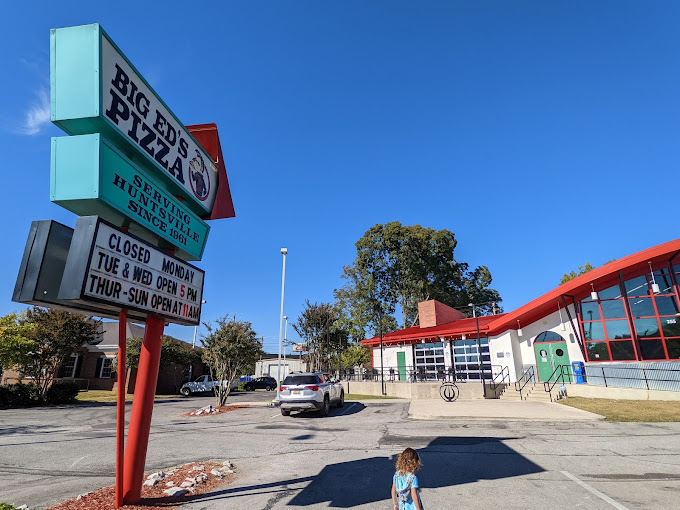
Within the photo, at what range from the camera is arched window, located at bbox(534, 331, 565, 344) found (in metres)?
22.5

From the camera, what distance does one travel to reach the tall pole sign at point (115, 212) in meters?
4.35

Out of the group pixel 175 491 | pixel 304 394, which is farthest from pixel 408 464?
pixel 304 394

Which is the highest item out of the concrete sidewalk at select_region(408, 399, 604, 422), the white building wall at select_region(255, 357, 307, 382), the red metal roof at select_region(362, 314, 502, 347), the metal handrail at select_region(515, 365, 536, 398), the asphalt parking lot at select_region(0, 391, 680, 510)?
the red metal roof at select_region(362, 314, 502, 347)

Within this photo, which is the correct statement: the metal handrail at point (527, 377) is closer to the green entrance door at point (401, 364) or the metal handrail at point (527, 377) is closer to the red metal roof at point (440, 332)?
the red metal roof at point (440, 332)

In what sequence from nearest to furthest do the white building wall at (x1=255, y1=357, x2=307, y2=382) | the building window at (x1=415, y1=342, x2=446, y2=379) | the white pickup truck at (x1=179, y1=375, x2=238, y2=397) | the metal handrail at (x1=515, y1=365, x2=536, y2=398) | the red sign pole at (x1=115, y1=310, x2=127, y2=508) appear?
the red sign pole at (x1=115, y1=310, x2=127, y2=508) → the metal handrail at (x1=515, y1=365, x2=536, y2=398) → the building window at (x1=415, y1=342, x2=446, y2=379) → the white pickup truck at (x1=179, y1=375, x2=238, y2=397) → the white building wall at (x1=255, y1=357, x2=307, y2=382)

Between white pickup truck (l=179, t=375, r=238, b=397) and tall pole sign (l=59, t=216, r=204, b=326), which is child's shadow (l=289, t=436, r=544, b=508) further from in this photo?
white pickup truck (l=179, t=375, r=238, b=397)

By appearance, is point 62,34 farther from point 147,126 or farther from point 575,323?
point 575,323

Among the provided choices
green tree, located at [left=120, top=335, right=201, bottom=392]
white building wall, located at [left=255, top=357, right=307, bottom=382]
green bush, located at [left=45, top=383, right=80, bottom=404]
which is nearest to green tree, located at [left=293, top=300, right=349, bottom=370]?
green tree, located at [left=120, top=335, right=201, bottom=392]

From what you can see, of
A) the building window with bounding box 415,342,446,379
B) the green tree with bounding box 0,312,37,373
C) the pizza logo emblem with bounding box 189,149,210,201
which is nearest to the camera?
the pizza logo emblem with bounding box 189,149,210,201

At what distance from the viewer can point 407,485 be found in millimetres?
3807

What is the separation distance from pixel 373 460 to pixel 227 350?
1270 centimetres

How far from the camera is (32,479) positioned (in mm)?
6859

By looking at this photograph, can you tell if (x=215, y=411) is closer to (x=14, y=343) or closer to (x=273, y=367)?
(x=14, y=343)

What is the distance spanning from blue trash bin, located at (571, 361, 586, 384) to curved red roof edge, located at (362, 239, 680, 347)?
3356 millimetres
